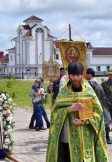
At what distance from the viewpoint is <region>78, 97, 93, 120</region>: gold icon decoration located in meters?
5.86

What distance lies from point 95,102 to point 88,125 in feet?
0.97

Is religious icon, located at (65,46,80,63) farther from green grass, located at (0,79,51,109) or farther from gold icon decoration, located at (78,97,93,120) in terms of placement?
green grass, located at (0,79,51,109)

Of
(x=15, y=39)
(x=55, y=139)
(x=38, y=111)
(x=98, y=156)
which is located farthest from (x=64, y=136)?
(x=15, y=39)

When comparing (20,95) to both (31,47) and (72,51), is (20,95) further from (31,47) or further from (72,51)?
(31,47)

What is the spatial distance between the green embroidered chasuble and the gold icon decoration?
3.8 inches

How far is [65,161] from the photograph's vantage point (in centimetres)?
625

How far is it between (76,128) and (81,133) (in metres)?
0.09

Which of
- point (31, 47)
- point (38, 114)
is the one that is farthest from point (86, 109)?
point (31, 47)

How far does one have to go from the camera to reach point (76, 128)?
603 cm

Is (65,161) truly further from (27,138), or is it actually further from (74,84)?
(27,138)

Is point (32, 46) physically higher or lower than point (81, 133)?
higher

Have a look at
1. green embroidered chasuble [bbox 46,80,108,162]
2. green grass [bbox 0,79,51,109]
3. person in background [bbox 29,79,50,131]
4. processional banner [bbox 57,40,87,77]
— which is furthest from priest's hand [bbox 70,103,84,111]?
green grass [bbox 0,79,51,109]

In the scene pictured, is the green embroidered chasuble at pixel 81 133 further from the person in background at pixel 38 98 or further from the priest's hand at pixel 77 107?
the person in background at pixel 38 98

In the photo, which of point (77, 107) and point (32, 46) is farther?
point (32, 46)
